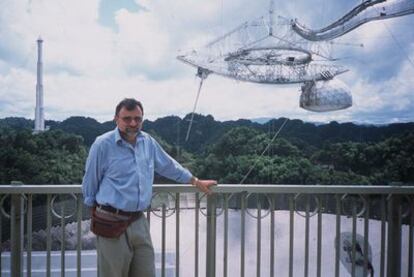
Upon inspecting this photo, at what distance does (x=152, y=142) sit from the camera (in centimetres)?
219

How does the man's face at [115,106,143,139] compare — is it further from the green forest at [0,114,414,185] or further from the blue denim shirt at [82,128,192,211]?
the green forest at [0,114,414,185]

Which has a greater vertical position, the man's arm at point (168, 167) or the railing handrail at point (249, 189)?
the man's arm at point (168, 167)

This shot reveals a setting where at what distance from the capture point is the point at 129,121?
6.62ft

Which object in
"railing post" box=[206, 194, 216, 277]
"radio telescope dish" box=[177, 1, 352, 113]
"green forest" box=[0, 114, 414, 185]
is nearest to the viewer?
"railing post" box=[206, 194, 216, 277]

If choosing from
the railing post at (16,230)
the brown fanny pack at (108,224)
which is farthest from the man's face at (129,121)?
the railing post at (16,230)

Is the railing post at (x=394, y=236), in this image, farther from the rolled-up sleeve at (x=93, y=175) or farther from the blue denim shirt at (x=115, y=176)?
the rolled-up sleeve at (x=93, y=175)

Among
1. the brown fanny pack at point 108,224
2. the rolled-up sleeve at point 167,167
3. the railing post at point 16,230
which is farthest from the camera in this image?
the railing post at point 16,230

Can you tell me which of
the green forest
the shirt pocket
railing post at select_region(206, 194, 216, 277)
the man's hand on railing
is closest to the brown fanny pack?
the shirt pocket

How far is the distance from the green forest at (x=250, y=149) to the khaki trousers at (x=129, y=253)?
7.88 feet

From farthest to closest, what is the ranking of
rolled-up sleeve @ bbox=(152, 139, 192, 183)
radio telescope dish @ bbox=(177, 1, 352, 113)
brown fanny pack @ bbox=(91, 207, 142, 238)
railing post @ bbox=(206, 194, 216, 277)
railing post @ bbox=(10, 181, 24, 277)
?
radio telescope dish @ bbox=(177, 1, 352, 113) < railing post @ bbox=(206, 194, 216, 277) < railing post @ bbox=(10, 181, 24, 277) < rolled-up sleeve @ bbox=(152, 139, 192, 183) < brown fanny pack @ bbox=(91, 207, 142, 238)

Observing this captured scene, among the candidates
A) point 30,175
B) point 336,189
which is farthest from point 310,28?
point 30,175

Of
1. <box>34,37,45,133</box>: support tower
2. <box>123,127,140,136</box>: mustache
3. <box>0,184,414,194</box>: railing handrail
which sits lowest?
<box>0,184,414,194</box>: railing handrail

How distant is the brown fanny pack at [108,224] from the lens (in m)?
1.94

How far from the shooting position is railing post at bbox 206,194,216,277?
2.44m
